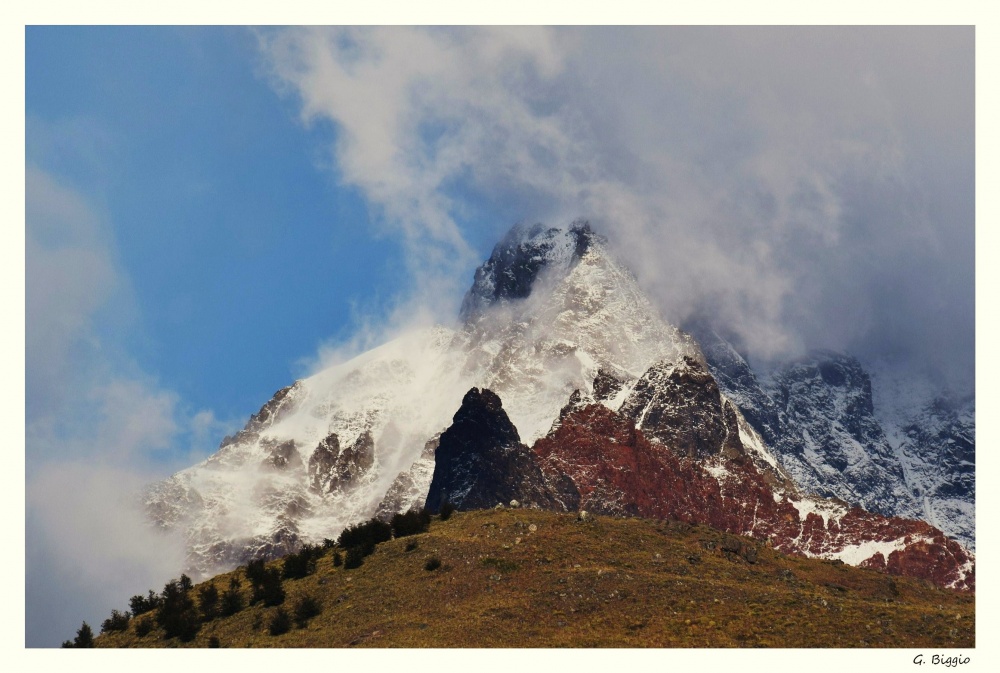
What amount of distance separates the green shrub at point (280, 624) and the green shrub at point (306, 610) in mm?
557

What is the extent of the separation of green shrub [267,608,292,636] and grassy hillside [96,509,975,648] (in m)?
0.39

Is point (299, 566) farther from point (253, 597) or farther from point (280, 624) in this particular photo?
point (280, 624)

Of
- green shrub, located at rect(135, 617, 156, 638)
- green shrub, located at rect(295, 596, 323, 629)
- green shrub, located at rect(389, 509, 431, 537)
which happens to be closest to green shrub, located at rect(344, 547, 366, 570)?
green shrub, located at rect(389, 509, 431, 537)

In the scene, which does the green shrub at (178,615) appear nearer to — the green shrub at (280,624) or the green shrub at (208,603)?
the green shrub at (208,603)

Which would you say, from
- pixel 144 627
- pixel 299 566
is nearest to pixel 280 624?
pixel 144 627

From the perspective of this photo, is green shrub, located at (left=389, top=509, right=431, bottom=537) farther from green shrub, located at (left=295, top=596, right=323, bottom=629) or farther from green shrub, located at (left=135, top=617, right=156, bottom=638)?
green shrub, located at (left=135, top=617, right=156, bottom=638)

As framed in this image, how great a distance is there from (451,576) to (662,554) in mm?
13683

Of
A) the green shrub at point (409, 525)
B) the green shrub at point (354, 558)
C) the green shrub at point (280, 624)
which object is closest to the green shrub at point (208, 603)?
the green shrub at point (280, 624)

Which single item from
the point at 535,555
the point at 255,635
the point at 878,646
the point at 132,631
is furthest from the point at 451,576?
the point at 878,646

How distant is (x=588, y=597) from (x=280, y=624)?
1705 centimetres

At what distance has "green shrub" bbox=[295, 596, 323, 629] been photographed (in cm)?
6694

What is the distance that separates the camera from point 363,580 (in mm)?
72625

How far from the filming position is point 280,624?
6588 cm

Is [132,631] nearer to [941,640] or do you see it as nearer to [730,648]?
[730,648]
